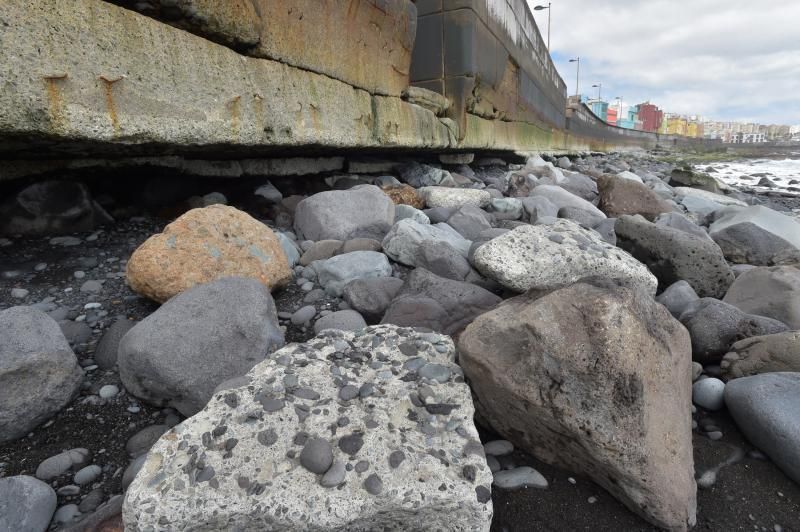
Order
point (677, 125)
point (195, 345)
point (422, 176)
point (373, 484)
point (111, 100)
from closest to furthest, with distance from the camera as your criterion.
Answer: point (373, 484) < point (195, 345) < point (111, 100) < point (422, 176) < point (677, 125)

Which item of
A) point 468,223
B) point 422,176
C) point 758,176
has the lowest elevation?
point 758,176

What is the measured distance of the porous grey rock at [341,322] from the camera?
1551 millimetres

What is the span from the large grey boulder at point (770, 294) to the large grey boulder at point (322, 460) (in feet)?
4.95

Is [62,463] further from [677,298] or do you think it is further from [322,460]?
[677,298]

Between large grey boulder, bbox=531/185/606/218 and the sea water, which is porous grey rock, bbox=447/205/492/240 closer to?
large grey boulder, bbox=531/185/606/218

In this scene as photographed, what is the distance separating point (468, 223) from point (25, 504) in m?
2.24

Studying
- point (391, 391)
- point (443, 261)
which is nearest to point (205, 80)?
point (443, 261)

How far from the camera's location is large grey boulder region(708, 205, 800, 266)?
273cm

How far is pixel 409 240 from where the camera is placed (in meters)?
2.05

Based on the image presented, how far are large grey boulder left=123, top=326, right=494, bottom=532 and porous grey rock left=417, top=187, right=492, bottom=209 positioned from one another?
85.8 inches

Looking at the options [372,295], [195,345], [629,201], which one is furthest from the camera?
[629,201]

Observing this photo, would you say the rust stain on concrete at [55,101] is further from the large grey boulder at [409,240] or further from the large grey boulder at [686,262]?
the large grey boulder at [686,262]

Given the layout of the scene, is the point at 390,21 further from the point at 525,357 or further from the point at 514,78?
the point at 514,78

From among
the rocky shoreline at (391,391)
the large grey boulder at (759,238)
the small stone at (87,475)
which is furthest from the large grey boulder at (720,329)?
the small stone at (87,475)
